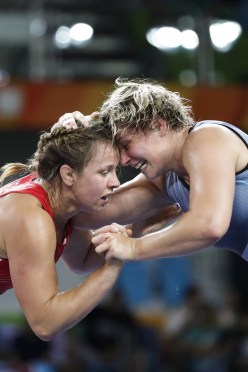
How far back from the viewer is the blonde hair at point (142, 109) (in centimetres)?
304

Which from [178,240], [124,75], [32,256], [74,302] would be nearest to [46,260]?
[32,256]

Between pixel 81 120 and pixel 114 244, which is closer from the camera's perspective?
pixel 114 244

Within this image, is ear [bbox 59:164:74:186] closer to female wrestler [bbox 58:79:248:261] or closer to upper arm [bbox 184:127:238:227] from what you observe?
female wrestler [bbox 58:79:248:261]

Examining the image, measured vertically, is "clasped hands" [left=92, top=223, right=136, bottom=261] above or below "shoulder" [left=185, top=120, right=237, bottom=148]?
below

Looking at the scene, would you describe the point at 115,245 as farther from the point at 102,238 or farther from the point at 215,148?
the point at 215,148

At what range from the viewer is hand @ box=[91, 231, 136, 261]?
2926 millimetres

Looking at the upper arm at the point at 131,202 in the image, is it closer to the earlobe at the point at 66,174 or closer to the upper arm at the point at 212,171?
the earlobe at the point at 66,174

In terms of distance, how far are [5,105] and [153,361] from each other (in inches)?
78.8

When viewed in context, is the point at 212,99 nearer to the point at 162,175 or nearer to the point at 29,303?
the point at 162,175

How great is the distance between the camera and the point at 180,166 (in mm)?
3104

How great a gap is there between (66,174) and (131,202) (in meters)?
0.45

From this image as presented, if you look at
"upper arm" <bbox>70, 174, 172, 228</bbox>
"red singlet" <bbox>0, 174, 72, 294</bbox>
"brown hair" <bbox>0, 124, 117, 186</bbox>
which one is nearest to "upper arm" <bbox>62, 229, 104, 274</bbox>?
"upper arm" <bbox>70, 174, 172, 228</bbox>

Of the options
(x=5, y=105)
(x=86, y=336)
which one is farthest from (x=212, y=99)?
(x=86, y=336)

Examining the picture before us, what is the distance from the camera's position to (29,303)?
2.95 meters
